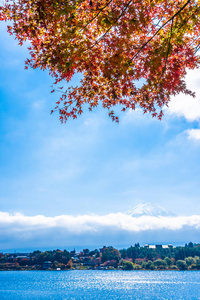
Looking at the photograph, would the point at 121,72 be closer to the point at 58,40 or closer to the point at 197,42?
the point at 58,40

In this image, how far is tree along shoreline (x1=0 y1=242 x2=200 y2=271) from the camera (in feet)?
497

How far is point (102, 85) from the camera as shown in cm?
715

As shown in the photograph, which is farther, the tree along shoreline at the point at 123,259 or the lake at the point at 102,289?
the tree along shoreline at the point at 123,259

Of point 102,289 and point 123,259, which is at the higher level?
point 123,259

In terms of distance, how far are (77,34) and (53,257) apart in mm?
180363

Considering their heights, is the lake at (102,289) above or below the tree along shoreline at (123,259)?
below

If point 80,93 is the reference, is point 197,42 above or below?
above

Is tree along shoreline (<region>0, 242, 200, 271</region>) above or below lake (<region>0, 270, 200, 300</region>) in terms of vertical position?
above

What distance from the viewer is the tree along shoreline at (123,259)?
151500mm

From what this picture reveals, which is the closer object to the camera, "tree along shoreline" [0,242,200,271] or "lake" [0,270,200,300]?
"lake" [0,270,200,300]

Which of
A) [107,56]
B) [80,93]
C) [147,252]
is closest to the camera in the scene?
[107,56]

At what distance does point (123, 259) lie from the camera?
570 feet

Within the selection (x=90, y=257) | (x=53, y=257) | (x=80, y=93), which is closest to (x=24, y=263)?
(x=53, y=257)

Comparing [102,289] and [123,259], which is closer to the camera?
[102,289]
